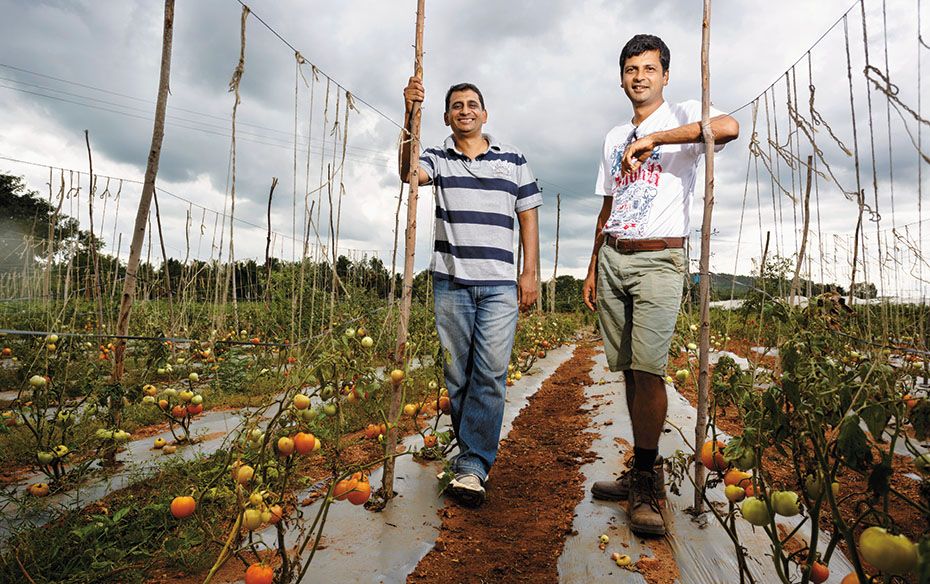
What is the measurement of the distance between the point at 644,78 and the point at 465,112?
2.25ft

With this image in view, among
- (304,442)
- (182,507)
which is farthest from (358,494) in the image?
(182,507)

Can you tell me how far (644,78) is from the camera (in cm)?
188

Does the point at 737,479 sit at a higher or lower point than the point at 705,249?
lower

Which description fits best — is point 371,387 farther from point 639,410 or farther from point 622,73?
point 622,73

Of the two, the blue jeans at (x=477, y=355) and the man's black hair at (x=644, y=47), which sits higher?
the man's black hair at (x=644, y=47)

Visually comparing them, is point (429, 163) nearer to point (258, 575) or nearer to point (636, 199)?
point (636, 199)

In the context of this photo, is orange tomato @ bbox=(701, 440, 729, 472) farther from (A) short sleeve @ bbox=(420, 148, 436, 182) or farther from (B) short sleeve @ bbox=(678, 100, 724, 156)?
(A) short sleeve @ bbox=(420, 148, 436, 182)

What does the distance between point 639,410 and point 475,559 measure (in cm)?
72

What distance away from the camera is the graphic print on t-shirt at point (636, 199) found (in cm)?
183

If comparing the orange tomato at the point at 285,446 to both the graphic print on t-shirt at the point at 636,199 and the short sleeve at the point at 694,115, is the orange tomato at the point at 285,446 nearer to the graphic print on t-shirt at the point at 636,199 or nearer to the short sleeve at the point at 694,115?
the graphic print on t-shirt at the point at 636,199

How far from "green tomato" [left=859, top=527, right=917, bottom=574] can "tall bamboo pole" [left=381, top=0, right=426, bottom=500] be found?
1265 mm

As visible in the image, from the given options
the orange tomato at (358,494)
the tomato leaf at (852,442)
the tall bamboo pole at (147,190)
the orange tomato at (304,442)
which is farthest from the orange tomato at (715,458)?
the tall bamboo pole at (147,190)

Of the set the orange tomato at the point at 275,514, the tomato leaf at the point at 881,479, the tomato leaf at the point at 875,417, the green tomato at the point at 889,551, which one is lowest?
the orange tomato at the point at 275,514

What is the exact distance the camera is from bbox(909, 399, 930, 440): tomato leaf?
2.61ft
